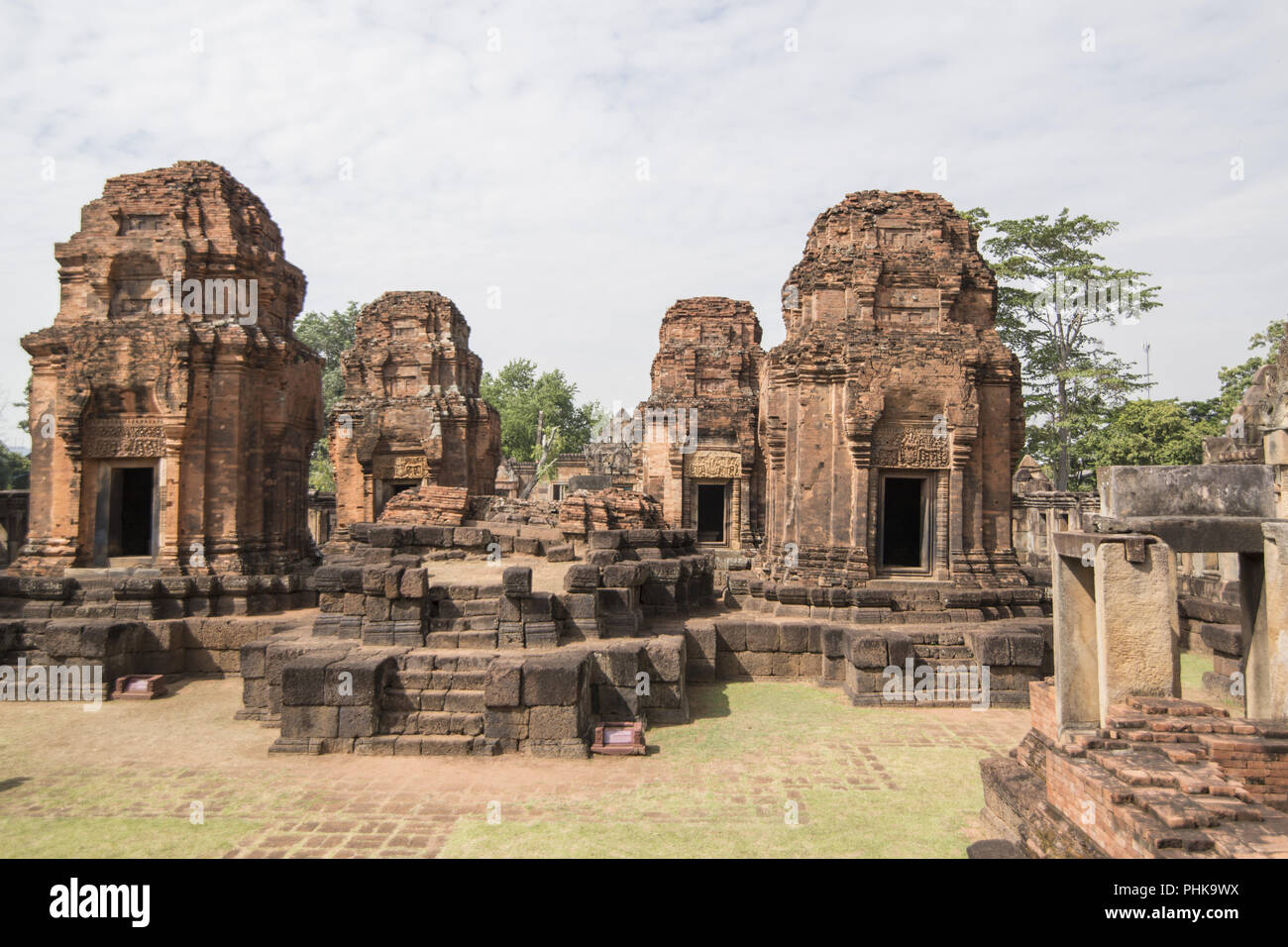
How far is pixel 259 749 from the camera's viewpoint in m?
7.82

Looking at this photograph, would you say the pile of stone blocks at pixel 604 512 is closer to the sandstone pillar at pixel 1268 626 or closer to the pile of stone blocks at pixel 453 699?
the pile of stone blocks at pixel 453 699

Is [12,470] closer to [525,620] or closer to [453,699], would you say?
[525,620]

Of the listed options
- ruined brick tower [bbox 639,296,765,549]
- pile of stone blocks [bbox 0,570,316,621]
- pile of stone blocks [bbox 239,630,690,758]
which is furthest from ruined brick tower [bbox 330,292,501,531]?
pile of stone blocks [bbox 239,630,690,758]

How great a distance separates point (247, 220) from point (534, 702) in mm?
10196

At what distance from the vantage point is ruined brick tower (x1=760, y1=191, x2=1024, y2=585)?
11.9 metres

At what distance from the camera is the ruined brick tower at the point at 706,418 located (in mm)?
21281

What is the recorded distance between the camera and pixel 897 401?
39.6ft

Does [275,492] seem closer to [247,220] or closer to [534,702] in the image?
[247,220]

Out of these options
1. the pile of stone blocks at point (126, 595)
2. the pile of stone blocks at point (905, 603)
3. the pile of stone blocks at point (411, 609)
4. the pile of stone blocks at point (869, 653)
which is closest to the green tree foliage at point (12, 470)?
the pile of stone blocks at point (126, 595)

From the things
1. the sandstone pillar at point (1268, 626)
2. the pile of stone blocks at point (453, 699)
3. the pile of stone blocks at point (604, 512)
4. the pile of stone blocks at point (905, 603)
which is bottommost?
the pile of stone blocks at point (453, 699)

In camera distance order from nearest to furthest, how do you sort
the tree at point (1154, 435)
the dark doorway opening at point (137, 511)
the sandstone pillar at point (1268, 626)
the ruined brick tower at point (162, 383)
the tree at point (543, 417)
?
1. the sandstone pillar at point (1268, 626)
2. the ruined brick tower at point (162, 383)
3. the dark doorway opening at point (137, 511)
4. the tree at point (1154, 435)
5. the tree at point (543, 417)

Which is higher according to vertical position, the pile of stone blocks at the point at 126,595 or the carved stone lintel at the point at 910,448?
the carved stone lintel at the point at 910,448

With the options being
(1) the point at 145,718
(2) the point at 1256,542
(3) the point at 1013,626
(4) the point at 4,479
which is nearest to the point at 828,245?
(3) the point at 1013,626

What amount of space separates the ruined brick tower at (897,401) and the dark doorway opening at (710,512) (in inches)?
379
